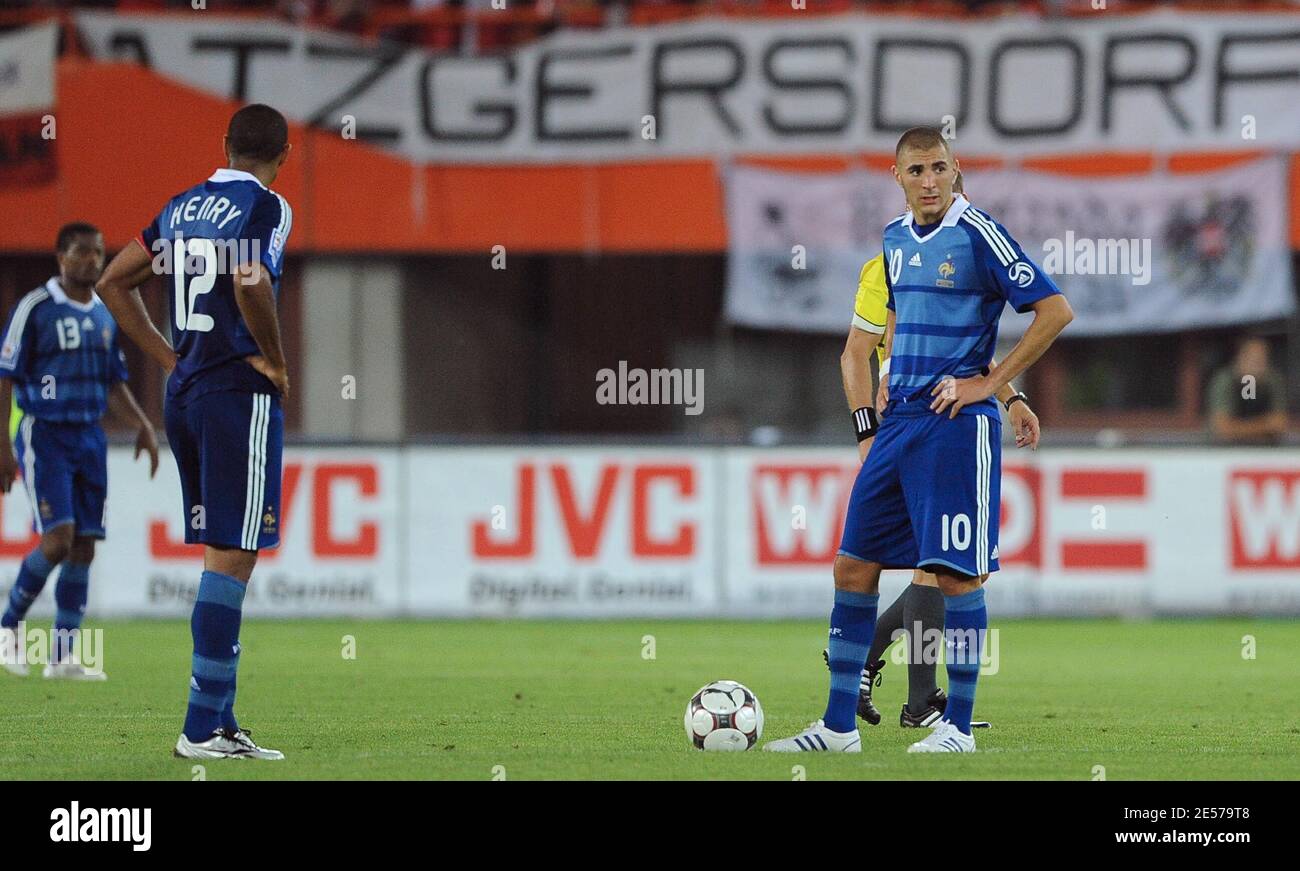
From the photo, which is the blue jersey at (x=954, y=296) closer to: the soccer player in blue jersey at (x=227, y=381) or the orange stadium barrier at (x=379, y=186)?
the soccer player in blue jersey at (x=227, y=381)

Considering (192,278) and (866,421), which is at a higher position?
(192,278)

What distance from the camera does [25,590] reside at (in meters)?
11.1

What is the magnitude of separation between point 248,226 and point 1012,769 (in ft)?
10.1

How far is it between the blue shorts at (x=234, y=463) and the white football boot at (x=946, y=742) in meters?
2.34

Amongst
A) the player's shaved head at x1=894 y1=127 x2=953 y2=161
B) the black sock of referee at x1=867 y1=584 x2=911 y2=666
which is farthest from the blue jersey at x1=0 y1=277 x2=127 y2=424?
the player's shaved head at x1=894 y1=127 x2=953 y2=161

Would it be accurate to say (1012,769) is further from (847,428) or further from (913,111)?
(847,428)

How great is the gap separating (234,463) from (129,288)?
0.79m

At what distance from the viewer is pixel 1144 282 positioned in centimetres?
1894

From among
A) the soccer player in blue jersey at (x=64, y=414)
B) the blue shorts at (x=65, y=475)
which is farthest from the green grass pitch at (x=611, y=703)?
the blue shorts at (x=65, y=475)

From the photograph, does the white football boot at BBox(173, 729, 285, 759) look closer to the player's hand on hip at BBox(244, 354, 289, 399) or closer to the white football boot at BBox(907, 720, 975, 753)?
the player's hand on hip at BBox(244, 354, 289, 399)

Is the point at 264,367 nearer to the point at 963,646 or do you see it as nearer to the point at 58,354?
the point at 963,646

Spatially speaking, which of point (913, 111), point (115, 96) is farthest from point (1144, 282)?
point (115, 96)

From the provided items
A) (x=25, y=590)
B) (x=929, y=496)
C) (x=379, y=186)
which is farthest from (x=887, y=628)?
(x=379, y=186)
